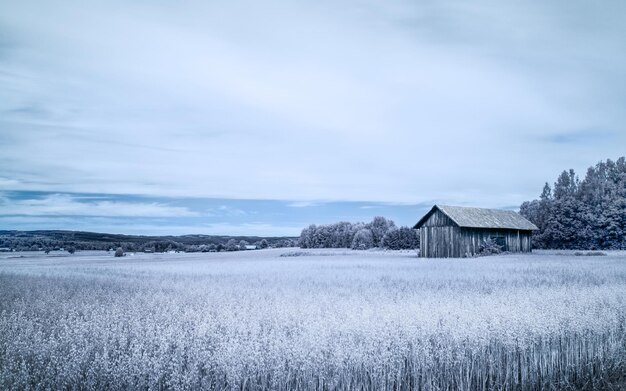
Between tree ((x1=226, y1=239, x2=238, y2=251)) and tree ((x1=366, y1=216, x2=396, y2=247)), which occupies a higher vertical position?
tree ((x1=366, y1=216, x2=396, y2=247))

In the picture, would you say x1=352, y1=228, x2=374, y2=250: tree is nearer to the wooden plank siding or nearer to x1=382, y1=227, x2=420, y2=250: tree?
x1=382, y1=227, x2=420, y2=250: tree

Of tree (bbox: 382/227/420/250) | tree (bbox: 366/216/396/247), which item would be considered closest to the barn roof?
tree (bbox: 382/227/420/250)

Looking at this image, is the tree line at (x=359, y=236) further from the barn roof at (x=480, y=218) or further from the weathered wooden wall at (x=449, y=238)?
the weathered wooden wall at (x=449, y=238)

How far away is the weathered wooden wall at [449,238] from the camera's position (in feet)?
150

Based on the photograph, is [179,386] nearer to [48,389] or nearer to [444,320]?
[48,389]

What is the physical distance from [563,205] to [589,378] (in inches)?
2753

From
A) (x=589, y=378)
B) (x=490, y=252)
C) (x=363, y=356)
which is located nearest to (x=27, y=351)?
(x=363, y=356)

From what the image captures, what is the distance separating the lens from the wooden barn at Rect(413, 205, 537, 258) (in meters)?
45.9

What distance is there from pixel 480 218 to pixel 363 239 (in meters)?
44.4

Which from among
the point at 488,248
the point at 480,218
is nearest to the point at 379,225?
the point at 480,218

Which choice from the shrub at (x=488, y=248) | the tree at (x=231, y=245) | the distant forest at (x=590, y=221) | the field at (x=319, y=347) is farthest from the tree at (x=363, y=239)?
the field at (x=319, y=347)

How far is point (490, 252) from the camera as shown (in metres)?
48.3

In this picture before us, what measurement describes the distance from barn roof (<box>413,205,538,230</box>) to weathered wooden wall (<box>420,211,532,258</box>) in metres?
0.70

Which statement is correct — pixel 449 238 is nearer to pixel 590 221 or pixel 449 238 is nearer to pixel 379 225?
pixel 590 221
